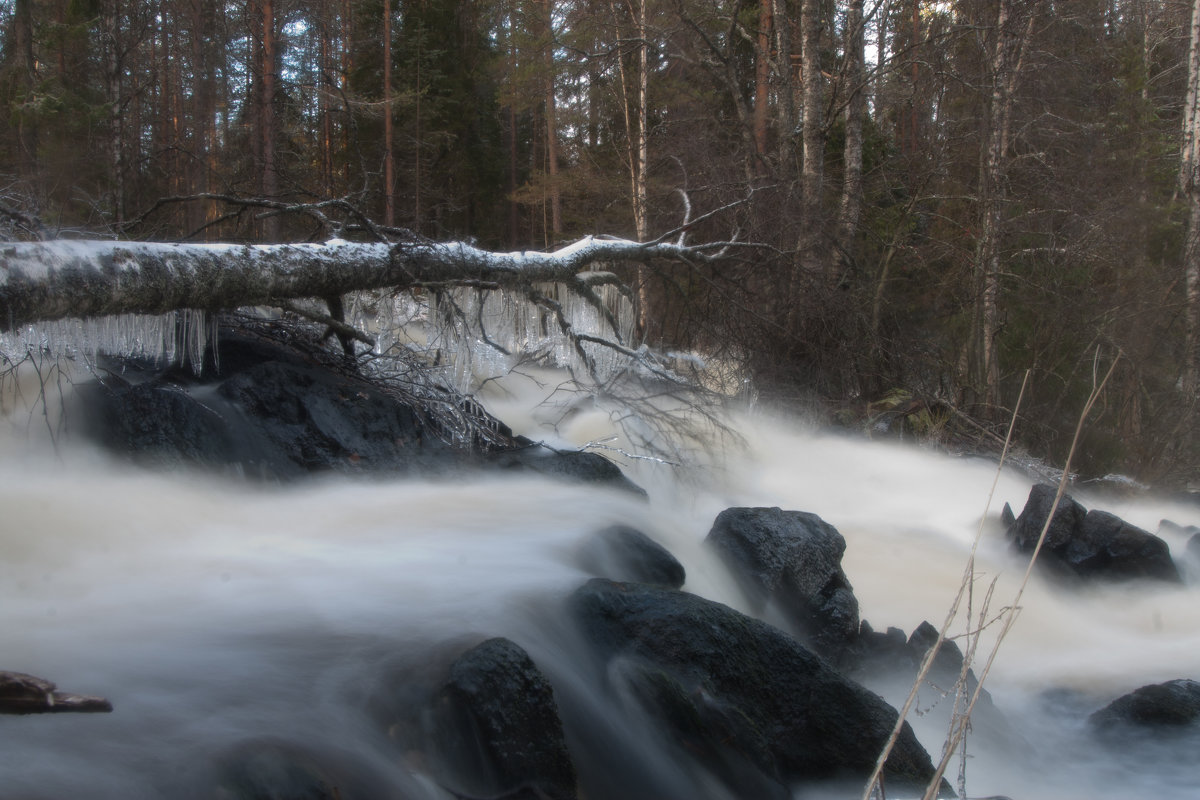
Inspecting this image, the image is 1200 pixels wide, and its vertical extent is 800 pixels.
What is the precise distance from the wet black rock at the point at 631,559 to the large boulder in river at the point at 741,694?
79 cm

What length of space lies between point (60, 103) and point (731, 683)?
17708 mm

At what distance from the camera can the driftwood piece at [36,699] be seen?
8.94ft

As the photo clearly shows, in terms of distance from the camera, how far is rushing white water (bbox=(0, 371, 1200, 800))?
9.52ft

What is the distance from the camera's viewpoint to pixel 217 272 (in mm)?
4750

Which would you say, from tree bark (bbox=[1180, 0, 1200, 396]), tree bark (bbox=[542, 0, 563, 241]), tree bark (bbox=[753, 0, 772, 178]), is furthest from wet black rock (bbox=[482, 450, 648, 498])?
tree bark (bbox=[542, 0, 563, 241])

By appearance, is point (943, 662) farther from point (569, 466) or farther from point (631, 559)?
point (569, 466)

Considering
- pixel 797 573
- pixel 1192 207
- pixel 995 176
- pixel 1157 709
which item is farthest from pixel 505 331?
pixel 1192 207

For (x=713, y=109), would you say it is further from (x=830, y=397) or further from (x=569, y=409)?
(x=569, y=409)

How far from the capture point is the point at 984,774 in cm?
426

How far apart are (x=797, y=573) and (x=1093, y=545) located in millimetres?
2957

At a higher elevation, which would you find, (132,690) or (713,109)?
(713,109)

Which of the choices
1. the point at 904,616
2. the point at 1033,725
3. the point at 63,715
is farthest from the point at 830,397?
the point at 63,715

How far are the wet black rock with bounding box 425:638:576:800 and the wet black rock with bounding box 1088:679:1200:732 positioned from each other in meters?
3.22

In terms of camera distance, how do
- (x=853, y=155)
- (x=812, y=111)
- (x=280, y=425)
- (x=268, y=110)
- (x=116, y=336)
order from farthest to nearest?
(x=268, y=110)
(x=853, y=155)
(x=812, y=111)
(x=280, y=425)
(x=116, y=336)
